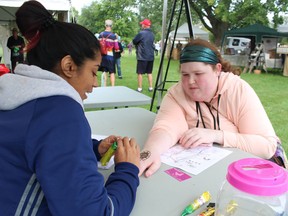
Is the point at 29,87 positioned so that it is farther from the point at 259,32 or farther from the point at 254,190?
the point at 259,32

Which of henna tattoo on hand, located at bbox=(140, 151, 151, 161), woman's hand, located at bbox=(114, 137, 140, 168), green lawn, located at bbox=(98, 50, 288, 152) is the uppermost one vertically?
woman's hand, located at bbox=(114, 137, 140, 168)

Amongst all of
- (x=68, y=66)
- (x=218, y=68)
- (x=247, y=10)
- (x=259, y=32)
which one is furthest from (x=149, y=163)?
(x=247, y=10)

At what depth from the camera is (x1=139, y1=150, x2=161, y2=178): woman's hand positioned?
108 centimetres

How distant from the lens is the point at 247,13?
13.9 metres

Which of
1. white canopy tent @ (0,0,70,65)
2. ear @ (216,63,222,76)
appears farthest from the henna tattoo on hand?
white canopy tent @ (0,0,70,65)

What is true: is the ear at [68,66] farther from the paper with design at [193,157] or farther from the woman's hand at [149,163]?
the paper with design at [193,157]

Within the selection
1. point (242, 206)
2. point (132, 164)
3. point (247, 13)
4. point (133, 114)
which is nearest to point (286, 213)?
point (242, 206)

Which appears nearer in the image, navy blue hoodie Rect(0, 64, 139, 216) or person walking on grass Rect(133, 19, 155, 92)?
navy blue hoodie Rect(0, 64, 139, 216)

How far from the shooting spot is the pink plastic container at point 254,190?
2.02 ft

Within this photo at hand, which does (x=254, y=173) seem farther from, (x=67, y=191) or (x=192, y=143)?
(x=192, y=143)

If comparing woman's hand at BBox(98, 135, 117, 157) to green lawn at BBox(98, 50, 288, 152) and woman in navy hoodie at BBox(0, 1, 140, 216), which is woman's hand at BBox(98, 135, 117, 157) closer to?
woman in navy hoodie at BBox(0, 1, 140, 216)

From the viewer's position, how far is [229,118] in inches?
58.8

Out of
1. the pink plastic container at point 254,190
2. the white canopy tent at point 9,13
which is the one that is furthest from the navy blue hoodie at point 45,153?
the white canopy tent at point 9,13

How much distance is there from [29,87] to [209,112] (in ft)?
3.34
